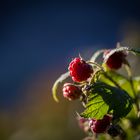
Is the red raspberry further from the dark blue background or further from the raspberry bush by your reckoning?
the dark blue background

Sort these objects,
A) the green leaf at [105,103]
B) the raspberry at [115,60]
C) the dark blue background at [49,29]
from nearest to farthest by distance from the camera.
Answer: the green leaf at [105,103]
the raspberry at [115,60]
the dark blue background at [49,29]

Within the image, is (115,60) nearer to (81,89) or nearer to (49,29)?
(81,89)

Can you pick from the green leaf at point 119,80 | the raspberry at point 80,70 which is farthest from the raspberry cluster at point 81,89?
the green leaf at point 119,80

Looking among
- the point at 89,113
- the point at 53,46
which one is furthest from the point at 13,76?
the point at 89,113

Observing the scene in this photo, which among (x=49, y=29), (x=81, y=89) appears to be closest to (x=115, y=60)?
(x=81, y=89)

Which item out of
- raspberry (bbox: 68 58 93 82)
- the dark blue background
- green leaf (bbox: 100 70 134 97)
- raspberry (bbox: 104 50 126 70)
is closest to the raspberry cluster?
raspberry (bbox: 68 58 93 82)

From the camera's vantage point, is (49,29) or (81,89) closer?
(81,89)

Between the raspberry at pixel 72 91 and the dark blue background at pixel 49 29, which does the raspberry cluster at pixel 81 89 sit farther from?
the dark blue background at pixel 49 29
